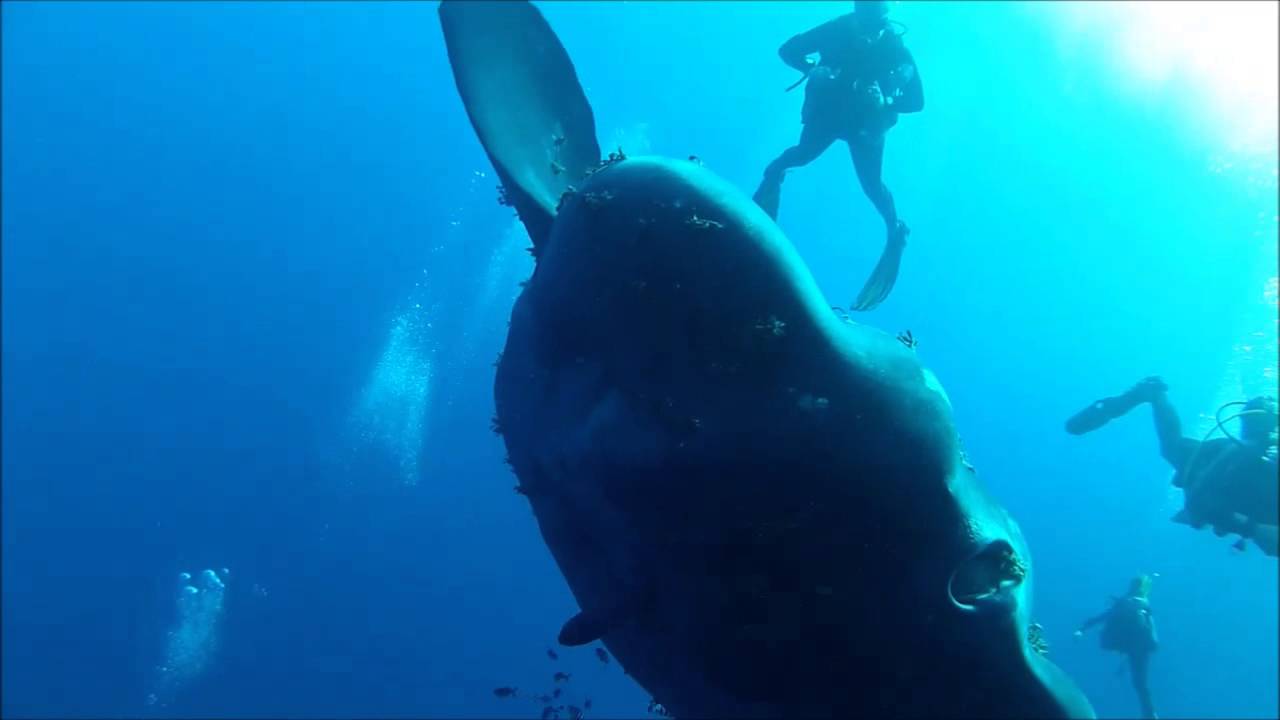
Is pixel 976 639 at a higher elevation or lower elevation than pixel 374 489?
lower

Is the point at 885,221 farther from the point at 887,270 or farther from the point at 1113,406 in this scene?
the point at 1113,406

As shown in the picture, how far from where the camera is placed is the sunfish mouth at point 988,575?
10.3 ft

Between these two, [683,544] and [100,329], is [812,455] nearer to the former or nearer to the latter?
[683,544]

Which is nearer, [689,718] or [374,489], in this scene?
[689,718]

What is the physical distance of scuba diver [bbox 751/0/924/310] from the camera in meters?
9.26

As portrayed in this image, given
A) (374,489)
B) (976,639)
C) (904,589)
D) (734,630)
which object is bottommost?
(976,639)

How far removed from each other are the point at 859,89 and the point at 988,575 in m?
7.68

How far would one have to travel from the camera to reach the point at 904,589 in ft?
10.2

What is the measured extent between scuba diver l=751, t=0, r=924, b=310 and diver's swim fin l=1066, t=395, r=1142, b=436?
13.8 feet

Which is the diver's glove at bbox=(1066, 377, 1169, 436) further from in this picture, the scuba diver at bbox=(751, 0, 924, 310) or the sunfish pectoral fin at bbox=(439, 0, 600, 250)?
the sunfish pectoral fin at bbox=(439, 0, 600, 250)

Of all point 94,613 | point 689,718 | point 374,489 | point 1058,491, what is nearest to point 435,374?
point 374,489

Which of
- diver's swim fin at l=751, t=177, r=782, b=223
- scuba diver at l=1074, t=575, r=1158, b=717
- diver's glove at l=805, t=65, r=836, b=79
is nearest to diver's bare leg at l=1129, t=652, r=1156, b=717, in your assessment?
scuba diver at l=1074, t=575, r=1158, b=717

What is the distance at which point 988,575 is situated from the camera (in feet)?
10.5

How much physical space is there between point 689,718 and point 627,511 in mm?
1367
